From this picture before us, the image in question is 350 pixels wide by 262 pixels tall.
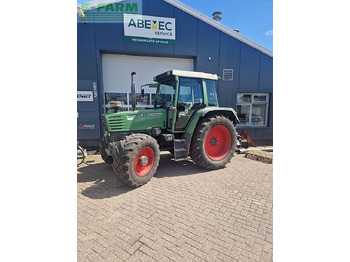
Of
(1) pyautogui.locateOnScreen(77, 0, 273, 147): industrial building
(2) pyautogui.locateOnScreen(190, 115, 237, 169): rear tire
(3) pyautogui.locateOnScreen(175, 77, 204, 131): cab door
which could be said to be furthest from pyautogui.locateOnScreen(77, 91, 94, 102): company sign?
(2) pyautogui.locateOnScreen(190, 115, 237, 169): rear tire

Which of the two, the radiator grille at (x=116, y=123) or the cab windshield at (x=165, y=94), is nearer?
the radiator grille at (x=116, y=123)

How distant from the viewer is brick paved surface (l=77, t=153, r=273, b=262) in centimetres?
177

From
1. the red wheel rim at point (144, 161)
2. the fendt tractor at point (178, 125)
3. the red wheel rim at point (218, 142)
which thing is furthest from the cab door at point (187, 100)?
the red wheel rim at point (144, 161)

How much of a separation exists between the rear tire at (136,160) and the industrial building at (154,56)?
11.6 feet

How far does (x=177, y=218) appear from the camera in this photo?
90.5 inches

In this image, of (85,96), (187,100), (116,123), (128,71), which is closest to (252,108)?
(187,100)

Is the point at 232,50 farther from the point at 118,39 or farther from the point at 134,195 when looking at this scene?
the point at 134,195

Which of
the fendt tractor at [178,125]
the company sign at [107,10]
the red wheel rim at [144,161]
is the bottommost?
the red wheel rim at [144,161]

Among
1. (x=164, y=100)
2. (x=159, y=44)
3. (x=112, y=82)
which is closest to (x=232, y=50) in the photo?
(x=159, y=44)

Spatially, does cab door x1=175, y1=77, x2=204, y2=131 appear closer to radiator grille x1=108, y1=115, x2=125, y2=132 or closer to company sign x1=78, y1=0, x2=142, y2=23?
radiator grille x1=108, y1=115, x2=125, y2=132

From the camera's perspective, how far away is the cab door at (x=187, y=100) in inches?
157

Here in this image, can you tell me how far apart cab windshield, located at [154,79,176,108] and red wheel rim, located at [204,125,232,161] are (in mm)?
1307

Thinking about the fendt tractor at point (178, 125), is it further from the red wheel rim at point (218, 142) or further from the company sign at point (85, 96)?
the company sign at point (85, 96)

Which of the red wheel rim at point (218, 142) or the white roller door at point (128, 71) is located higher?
the white roller door at point (128, 71)
